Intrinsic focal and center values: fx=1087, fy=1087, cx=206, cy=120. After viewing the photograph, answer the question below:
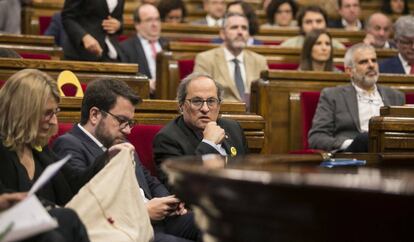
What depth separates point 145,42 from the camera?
22.6ft

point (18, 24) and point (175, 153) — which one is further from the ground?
point (18, 24)

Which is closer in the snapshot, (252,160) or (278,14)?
(252,160)

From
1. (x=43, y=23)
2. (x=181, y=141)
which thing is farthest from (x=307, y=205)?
(x=43, y=23)

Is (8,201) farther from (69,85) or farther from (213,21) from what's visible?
(213,21)

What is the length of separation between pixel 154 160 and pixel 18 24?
3187 millimetres

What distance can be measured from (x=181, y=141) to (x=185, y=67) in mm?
2308

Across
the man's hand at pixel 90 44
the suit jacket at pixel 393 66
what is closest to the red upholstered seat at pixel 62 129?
the man's hand at pixel 90 44

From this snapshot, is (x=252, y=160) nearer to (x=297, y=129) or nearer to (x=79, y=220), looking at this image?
(x=79, y=220)

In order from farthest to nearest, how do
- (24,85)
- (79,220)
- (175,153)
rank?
(175,153) → (24,85) → (79,220)

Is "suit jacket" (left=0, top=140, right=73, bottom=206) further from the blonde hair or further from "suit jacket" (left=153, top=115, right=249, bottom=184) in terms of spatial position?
"suit jacket" (left=153, top=115, right=249, bottom=184)

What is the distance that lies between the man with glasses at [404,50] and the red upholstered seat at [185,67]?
120 centimetres

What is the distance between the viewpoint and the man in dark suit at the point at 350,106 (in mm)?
5383

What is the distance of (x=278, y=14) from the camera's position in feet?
27.4

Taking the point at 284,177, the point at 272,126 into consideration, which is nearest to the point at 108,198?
the point at 284,177
